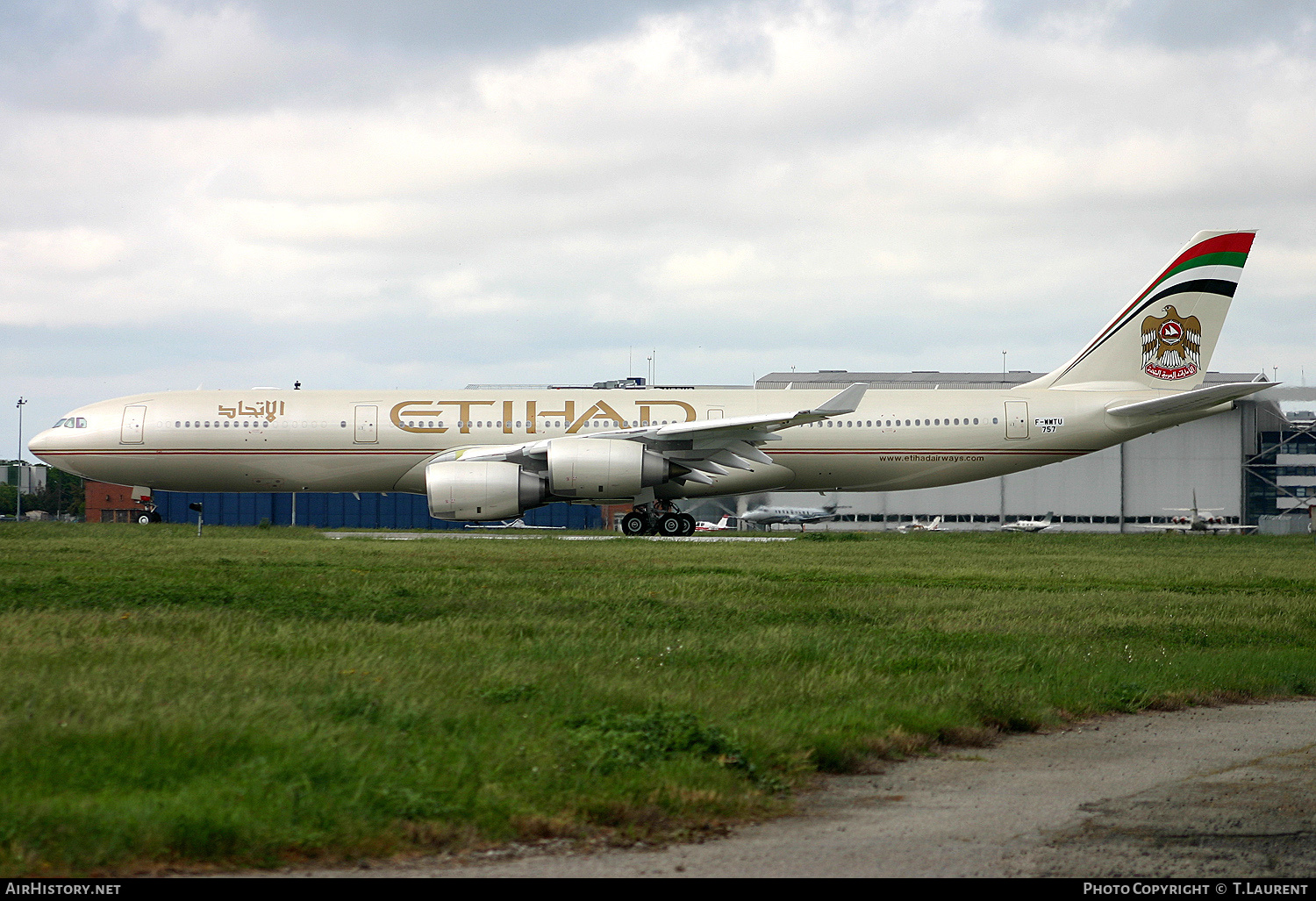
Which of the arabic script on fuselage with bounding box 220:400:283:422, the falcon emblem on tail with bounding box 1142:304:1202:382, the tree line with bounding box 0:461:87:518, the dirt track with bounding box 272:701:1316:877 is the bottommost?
the dirt track with bounding box 272:701:1316:877

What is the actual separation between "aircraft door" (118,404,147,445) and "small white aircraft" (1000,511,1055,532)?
40983 mm

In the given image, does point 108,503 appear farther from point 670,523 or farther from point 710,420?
point 710,420

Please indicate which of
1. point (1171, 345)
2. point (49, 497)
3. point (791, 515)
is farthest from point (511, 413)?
point (49, 497)

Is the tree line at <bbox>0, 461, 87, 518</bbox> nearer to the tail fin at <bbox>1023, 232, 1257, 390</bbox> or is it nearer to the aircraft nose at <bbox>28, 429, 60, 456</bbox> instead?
the aircraft nose at <bbox>28, 429, 60, 456</bbox>

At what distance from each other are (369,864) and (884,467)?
2684 cm

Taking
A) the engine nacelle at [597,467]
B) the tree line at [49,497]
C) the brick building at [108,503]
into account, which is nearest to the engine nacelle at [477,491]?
the engine nacelle at [597,467]

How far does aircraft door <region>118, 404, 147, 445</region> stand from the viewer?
3016cm

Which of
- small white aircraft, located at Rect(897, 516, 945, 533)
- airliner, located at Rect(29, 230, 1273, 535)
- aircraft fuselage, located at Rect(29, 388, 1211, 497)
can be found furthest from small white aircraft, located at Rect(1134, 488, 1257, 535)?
aircraft fuselage, located at Rect(29, 388, 1211, 497)

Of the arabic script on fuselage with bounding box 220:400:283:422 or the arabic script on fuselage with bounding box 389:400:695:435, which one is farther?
the arabic script on fuselage with bounding box 220:400:283:422

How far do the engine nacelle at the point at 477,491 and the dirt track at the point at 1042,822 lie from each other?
19512 mm

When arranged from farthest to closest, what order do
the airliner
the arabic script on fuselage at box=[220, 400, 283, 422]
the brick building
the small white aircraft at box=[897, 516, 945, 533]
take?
the brick building, the small white aircraft at box=[897, 516, 945, 533], the arabic script on fuselage at box=[220, 400, 283, 422], the airliner

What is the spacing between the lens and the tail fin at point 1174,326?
30141mm

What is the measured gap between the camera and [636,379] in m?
54.7

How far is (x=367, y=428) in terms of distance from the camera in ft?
97.4
